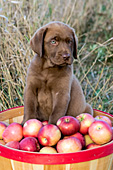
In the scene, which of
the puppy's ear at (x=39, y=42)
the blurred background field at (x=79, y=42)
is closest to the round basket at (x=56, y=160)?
the puppy's ear at (x=39, y=42)

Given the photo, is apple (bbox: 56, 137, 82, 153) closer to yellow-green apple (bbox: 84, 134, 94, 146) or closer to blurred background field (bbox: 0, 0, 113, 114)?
yellow-green apple (bbox: 84, 134, 94, 146)

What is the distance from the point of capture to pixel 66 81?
88.3 inches

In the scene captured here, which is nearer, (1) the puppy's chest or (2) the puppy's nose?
(2) the puppy's nose

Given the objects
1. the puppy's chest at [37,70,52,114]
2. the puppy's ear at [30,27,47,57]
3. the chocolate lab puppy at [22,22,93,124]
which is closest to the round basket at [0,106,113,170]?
the chocolate lab puppy at [22,22,93,124]

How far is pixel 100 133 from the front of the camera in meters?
1.81

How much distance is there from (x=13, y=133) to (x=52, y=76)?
0.62m

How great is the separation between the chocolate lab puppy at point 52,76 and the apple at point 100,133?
0.43 m

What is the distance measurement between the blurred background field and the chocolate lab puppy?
2.20 ft

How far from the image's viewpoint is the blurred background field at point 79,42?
3.22 m

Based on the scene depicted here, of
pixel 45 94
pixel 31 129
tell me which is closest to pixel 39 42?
pixel 45 94

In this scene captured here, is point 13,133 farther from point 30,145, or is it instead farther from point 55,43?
point 55,43

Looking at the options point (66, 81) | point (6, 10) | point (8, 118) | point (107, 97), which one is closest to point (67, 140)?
point (66, 81)

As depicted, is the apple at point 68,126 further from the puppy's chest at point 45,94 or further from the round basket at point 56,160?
the puppy's chest at point 45,94

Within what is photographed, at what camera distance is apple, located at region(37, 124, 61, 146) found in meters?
1.81
